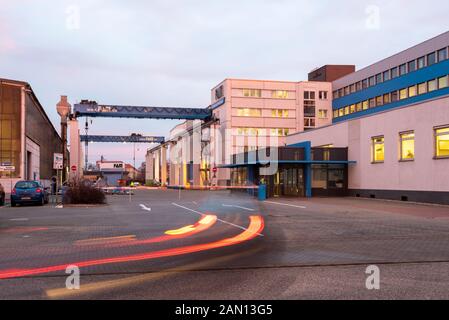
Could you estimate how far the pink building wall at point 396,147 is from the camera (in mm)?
25844

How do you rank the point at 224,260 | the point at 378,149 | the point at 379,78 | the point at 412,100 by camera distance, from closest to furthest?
the point at 224,260, the point at 378,149, the point at 412,100, the point at 379,78

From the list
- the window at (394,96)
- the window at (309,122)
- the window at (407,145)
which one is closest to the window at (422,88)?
the window at (394,96)

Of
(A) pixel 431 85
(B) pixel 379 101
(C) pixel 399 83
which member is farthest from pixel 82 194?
(B) pixel 379 101

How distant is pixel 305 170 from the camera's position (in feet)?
121

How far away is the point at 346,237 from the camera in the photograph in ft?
39.8

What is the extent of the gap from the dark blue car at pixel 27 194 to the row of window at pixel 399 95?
3624 cm

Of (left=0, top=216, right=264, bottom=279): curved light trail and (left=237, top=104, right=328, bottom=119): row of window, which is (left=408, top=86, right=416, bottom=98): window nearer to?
(left=237, top=104, right=328, bottom=119): row of window

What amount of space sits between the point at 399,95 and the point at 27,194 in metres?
39.3

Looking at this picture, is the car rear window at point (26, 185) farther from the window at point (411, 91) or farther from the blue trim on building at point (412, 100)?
the window at point (411, 91)

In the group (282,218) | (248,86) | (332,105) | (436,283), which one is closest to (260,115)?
→ (248,86)

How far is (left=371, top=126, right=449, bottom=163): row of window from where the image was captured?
2531cm

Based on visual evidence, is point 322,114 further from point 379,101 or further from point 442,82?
point 442,82

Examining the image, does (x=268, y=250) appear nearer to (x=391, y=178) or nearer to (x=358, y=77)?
(x=391, y=178)

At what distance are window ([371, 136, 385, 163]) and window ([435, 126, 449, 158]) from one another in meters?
5.52
